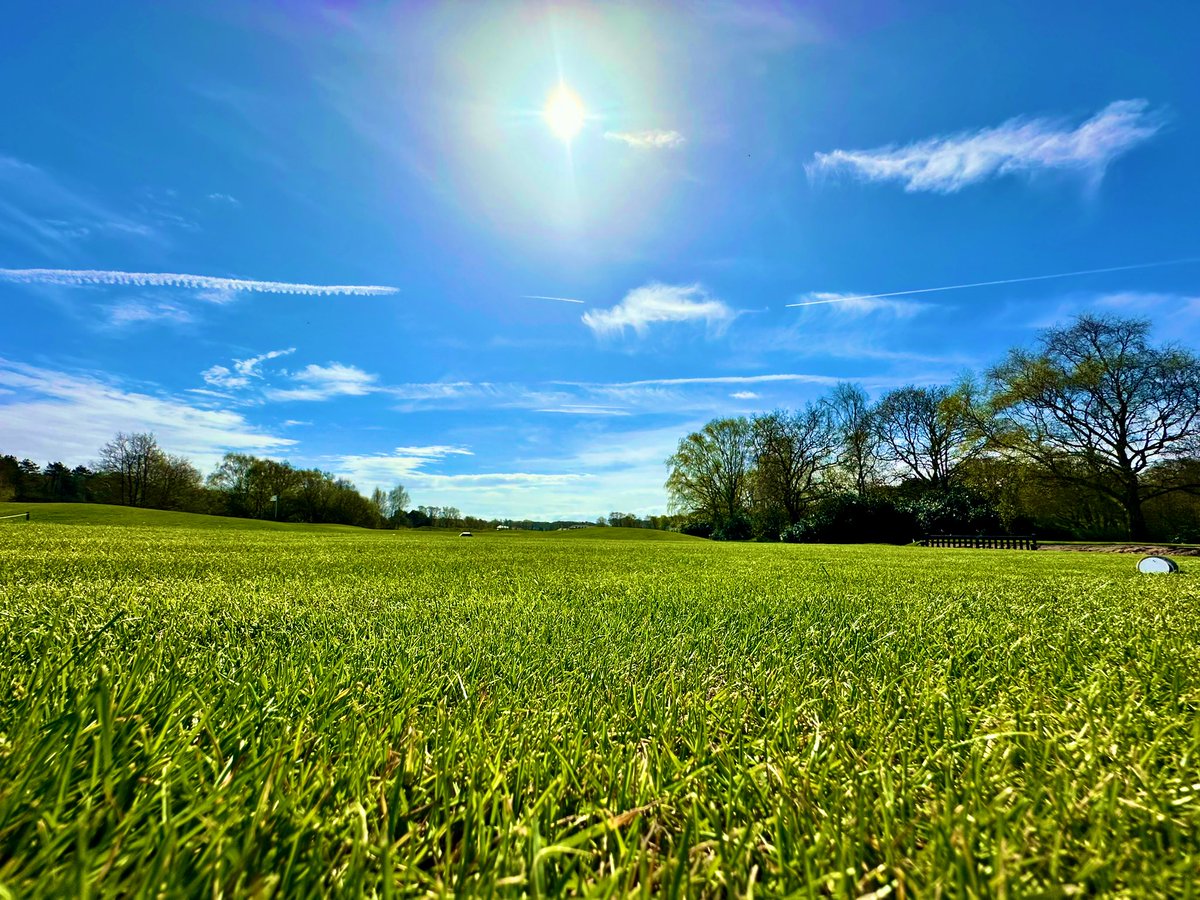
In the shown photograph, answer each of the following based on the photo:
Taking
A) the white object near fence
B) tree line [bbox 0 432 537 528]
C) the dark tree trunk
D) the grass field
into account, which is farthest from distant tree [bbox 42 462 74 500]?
the dark tree trunk

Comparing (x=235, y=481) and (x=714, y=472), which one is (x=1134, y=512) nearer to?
(x=714, y=472)

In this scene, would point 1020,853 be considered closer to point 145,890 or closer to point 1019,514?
point 145,890

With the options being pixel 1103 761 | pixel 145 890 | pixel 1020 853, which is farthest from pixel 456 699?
pixel 1103 761

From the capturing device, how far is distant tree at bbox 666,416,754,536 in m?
42.8

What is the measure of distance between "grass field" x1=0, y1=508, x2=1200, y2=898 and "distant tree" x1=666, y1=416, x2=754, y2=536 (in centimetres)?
4054

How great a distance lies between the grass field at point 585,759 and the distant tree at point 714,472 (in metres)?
40.5

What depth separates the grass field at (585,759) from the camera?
0.60m

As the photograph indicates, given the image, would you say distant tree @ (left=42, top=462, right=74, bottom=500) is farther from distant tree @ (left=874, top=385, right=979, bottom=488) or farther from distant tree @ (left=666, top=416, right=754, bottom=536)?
distant tree @ (left=874, top=385, right=979, bottom=488)

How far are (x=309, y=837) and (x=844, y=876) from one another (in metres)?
0.65

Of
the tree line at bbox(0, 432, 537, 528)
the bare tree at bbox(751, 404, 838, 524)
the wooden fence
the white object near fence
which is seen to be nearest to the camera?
the white object near fence

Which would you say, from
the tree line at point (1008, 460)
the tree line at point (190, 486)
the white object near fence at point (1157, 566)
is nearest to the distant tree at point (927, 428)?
the tree line at point (1008, 460)

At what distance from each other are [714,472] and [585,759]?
1777 inches

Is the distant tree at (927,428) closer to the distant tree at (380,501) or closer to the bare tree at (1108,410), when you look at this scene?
the bare tree at (1108,410)

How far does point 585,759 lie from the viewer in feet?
3.12
